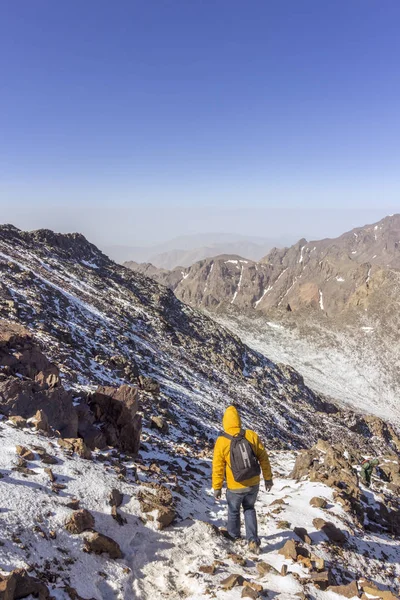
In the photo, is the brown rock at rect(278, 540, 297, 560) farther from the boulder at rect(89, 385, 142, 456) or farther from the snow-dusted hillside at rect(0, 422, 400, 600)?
the boulder at rect(89, 385, 142, 456)

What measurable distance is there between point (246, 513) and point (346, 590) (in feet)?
6.70

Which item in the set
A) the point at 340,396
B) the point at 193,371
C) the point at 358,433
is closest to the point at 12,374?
the point at 193,371

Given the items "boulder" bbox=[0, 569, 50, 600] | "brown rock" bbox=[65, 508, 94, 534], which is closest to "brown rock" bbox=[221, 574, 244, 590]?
"brown rock" bbox=[65, 508, 94, 534]

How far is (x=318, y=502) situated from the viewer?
32.4 ft

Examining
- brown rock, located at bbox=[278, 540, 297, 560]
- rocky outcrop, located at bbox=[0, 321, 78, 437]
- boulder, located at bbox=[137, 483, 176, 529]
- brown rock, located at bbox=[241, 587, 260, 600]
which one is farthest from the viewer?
rocky outcrop, located at bbox=[0, 321, 78, 437]

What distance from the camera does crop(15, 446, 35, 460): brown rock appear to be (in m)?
7.38

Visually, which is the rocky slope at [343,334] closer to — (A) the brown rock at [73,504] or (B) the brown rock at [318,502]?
(B) the brown rock at [318,502]

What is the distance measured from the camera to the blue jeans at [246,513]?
739 cm

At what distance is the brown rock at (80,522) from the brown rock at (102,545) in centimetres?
22

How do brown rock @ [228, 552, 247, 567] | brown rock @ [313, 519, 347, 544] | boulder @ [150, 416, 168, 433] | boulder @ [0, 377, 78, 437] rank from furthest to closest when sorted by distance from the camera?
1. boulder @ [150, 416, 168, 433]
2. boulder @ [0, 377, 78, 437]
3. brown rock @ [313, 519, 347, 544]
4. brown rock @ [228, 552, 247, 567]

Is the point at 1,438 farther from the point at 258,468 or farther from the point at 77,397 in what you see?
the point at 258,468

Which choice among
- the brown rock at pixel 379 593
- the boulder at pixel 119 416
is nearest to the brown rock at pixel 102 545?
the brown rock at pixel 379 593

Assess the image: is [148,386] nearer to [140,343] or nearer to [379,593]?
[140,343]

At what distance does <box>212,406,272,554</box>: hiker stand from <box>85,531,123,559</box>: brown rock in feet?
6.77
